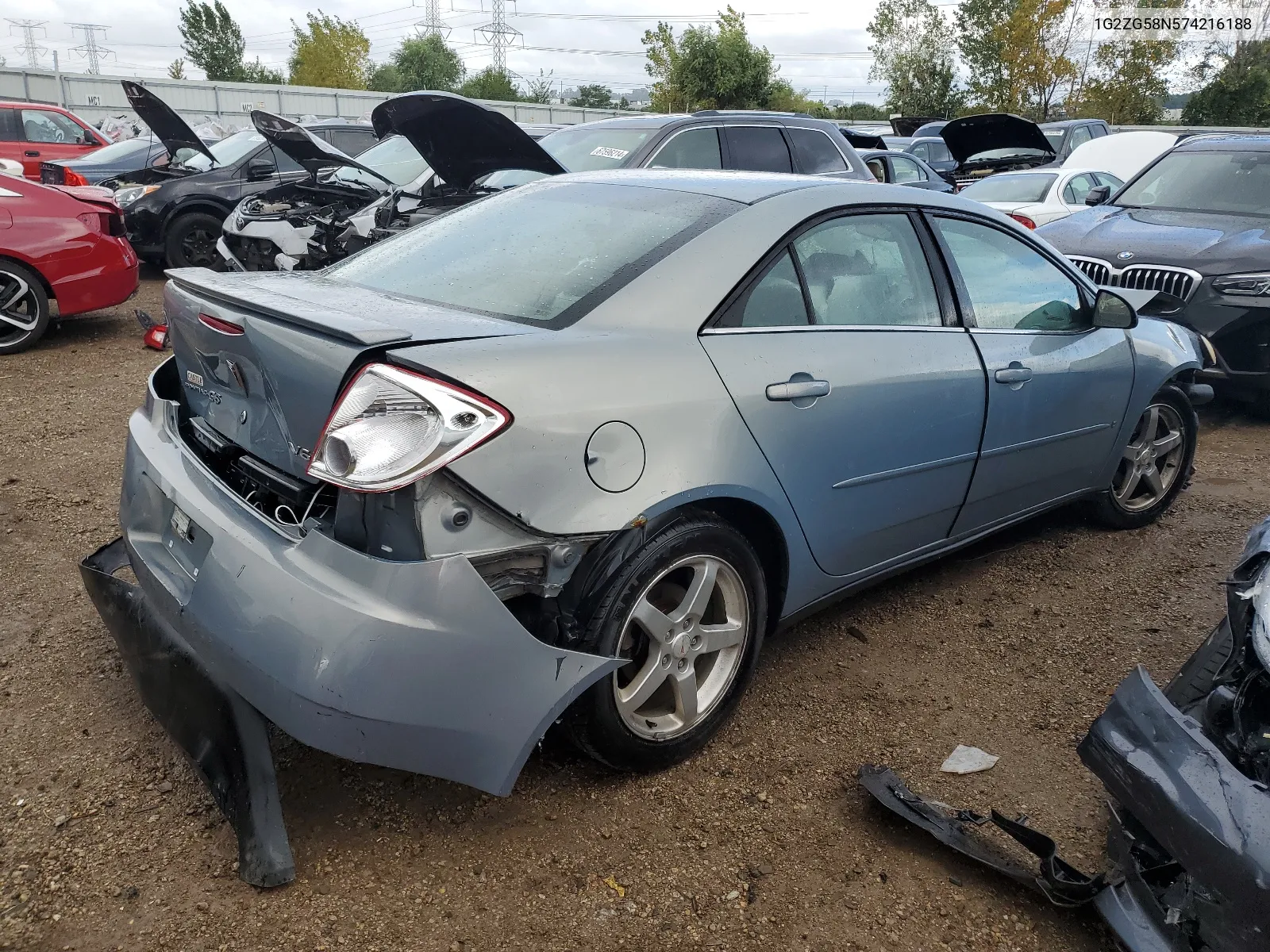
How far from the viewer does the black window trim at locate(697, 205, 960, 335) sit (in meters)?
2.54

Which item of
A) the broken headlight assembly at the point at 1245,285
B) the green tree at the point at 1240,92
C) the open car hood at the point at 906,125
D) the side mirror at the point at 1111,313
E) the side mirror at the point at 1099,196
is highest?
the green tree at the point at 1240,92

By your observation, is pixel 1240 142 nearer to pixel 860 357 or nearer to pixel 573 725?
pixel 860 357

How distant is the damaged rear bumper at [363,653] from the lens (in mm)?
1914

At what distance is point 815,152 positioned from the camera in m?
8.41

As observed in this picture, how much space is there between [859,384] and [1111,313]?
158 cm

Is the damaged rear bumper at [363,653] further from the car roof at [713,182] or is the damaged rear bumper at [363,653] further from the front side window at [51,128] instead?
the front side window at [51,128]

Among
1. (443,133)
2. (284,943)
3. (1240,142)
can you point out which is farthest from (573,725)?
(1240,142)

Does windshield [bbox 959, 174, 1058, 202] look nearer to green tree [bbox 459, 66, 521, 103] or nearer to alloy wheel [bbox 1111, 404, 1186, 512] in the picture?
alloy wheel [bbox 1111, 404, 1186, 512]

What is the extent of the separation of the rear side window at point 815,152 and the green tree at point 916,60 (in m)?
36.7

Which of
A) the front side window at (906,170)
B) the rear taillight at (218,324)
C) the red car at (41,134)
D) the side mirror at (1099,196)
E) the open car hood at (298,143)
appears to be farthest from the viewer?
the red car at (41,134)

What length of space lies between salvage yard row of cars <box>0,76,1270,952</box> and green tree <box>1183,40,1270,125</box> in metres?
36.3

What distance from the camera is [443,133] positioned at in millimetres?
6113

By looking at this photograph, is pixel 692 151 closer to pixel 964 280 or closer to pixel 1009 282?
pixel 1009 282

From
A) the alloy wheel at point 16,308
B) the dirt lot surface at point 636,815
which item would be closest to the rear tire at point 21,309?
the alloy wheel at point 16,308
